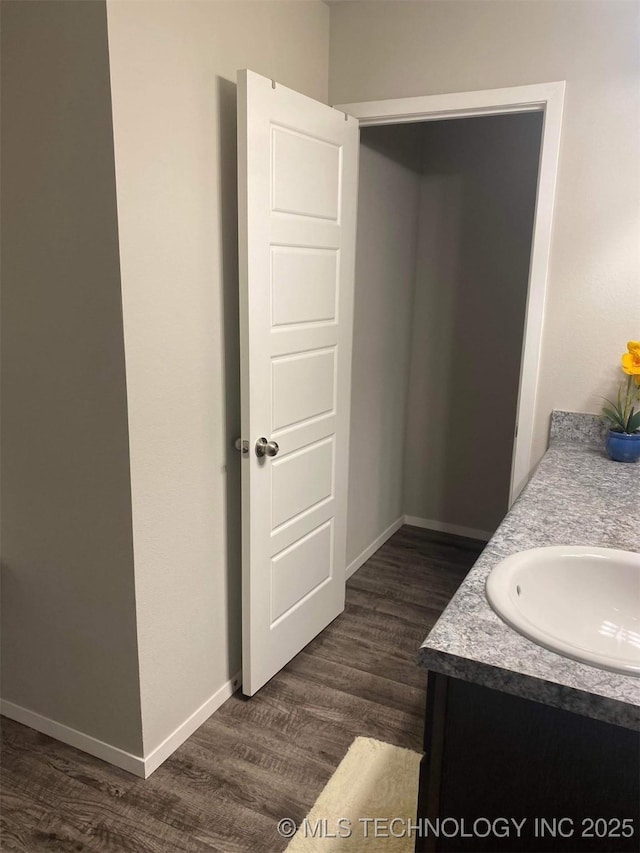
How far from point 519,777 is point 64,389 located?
1490 mm

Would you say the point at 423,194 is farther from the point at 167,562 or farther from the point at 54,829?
the point at 54,829

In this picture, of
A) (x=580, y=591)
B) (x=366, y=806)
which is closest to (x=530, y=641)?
(x=580, y=591)

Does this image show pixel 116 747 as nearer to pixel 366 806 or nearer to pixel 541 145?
pixel 366 806

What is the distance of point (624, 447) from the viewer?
2.14 meters

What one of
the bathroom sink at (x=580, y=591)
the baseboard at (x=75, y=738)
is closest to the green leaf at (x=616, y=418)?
the bathroom sink at (x=580, y=591)

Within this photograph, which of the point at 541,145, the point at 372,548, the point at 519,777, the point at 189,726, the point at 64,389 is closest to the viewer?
the point at 519,777

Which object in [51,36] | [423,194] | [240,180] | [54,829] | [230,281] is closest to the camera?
[51,36]

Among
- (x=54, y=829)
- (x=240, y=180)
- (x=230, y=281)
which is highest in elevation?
(x=240, y=180)

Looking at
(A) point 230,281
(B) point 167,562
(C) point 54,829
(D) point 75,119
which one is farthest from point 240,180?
(C) point 54,829

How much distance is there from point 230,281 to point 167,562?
36.3 inches

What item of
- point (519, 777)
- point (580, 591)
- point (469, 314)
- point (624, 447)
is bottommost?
point (519, 777)

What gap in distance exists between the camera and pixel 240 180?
1931mm

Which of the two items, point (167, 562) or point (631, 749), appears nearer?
point (631, 749)

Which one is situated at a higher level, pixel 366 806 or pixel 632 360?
pixel 632 360
